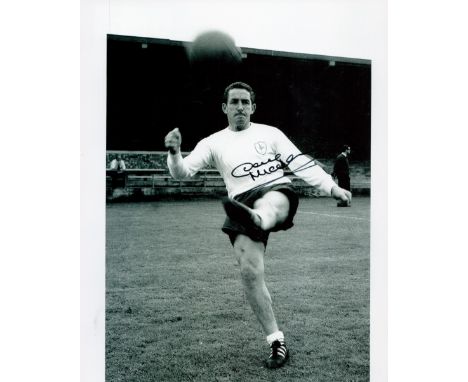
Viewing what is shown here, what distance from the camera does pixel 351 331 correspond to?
3.06m

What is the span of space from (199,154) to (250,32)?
0.70 m

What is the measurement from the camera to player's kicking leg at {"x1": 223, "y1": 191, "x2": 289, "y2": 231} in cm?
289

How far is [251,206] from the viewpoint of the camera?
2924 mm

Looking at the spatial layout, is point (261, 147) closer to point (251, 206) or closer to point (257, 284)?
point (251, 206)

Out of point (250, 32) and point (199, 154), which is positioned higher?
point (250, 32)

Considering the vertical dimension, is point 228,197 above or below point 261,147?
below

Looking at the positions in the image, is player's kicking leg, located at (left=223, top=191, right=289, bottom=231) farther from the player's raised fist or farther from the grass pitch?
the player's raised fist

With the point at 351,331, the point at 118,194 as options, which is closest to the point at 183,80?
the point at 118,194

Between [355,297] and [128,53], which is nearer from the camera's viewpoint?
[128,53]

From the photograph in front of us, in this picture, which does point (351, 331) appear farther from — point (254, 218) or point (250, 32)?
point (250, 32)

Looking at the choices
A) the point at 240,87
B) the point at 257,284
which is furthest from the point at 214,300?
the point at 240,87

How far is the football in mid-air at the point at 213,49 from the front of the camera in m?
2.86
